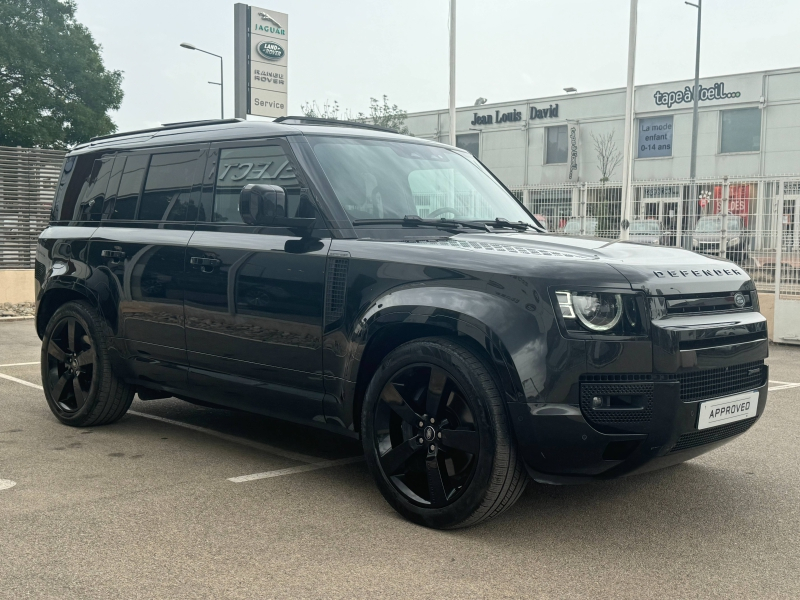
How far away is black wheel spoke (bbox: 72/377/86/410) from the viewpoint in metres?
6.04

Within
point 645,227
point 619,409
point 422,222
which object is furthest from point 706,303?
point 645,227

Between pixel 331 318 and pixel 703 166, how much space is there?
38054 mm

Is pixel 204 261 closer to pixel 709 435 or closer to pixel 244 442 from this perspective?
pixel 244 442

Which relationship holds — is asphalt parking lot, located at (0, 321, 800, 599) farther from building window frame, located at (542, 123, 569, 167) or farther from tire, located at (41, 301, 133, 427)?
building window frame, located at (542, 123, 569, 167)

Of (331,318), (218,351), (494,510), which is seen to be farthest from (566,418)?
(218,351)

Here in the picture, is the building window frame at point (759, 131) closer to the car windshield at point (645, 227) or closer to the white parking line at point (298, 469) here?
the car windshield at point (645, 227)

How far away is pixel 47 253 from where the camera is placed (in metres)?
6.36

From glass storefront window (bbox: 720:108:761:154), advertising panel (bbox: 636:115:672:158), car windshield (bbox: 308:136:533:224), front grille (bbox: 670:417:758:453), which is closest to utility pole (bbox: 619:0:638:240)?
car windshield (bbox: 308:136:533:224)

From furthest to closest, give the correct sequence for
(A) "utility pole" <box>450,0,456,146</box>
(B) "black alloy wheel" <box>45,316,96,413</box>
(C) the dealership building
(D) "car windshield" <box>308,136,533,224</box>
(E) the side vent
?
(C) the dealership building < (A) "utility pole" <box>450,0,456,146</box> < (B) "black alloy wheel" <box>45,316,96,413</box> < (D) "car windshield" <box>308,136,533,224</box> < (E) the side vent

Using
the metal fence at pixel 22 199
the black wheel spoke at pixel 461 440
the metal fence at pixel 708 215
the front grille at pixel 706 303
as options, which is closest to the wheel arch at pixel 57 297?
the black wheel spoke at pixel 461 440

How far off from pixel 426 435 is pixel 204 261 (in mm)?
1779

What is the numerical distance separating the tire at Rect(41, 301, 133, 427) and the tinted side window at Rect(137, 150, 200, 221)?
0.84 m

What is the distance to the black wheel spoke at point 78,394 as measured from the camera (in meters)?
6.04

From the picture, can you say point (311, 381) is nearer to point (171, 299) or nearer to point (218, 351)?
point (218, 351)
